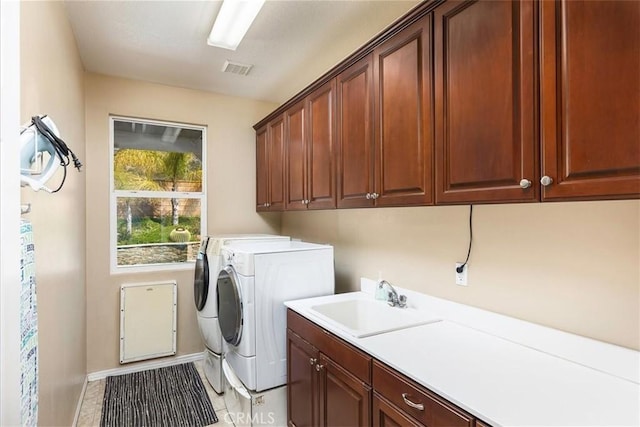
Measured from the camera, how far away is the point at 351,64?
1959 millimetres

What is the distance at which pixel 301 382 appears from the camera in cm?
199

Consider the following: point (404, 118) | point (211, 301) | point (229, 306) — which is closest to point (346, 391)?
point (229, 306)

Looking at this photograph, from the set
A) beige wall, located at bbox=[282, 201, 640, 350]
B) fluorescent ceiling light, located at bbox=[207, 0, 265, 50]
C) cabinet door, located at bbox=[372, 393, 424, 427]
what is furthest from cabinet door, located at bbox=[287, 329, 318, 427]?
fluorescent ceiling light, located at bbox=[207, 0, 265, 50]

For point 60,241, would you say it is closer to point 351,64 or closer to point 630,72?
point 351,64

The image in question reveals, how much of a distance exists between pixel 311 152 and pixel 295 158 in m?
0.28

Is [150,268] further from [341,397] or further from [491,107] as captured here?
[491,107]

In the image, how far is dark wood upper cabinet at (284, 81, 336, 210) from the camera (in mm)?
2189

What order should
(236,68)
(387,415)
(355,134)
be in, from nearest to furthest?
(387,415), (355,134), (236,68)

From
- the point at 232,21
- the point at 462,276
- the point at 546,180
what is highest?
the point at 232,21

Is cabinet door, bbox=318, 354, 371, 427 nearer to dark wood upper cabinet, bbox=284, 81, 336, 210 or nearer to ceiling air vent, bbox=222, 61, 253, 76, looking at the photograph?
dark wood upper cabinet, bbox=284, 81, 336, 210

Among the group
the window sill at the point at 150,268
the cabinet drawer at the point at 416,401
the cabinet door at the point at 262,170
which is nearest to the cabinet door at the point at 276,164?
the cabinet door at the point at 262,170

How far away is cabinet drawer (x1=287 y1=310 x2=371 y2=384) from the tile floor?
1.00m

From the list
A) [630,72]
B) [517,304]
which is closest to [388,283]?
[517,304]

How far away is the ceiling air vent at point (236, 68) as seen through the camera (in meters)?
2.90
